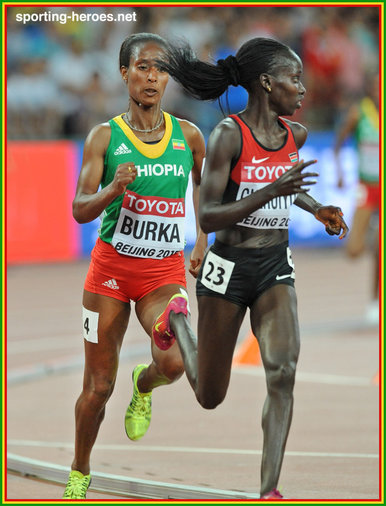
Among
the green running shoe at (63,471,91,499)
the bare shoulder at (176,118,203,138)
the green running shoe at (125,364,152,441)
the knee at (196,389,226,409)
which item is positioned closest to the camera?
the knee at (196,389,226,409)

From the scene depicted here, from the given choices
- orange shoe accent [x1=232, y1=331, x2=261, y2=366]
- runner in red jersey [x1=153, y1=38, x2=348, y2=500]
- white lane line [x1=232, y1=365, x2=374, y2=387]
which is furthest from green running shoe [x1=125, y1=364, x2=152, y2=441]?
orange shoe accent [x1=232, y1=331, x2=261, y2=366]

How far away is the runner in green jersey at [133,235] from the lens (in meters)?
6.30

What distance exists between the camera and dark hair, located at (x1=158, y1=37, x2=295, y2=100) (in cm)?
574

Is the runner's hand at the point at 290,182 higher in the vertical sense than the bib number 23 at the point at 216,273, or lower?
higher

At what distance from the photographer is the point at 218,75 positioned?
5.95 m

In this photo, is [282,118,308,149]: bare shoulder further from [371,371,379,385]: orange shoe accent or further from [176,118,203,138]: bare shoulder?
[371,371,379,385]: orange shoe accent

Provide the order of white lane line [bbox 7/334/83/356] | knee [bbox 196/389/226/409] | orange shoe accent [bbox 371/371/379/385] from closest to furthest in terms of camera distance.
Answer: knee [bbox 196/389/226/409] < orange shoe accent [bbox 371/371/379/385] < white lane line [bbox 7/334/83/356]

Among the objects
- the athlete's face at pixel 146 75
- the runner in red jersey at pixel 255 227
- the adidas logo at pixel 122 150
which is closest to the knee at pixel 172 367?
the runner in red jersey at pixel 255 227

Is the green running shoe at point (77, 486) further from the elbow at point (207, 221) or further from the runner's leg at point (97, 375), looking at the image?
the elbow at point (207, 221)

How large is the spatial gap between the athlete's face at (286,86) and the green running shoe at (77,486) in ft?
7.77

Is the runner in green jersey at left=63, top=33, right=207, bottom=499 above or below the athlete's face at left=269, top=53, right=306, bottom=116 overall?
below

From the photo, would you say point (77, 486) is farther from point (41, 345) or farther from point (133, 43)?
A: point (41, 345)

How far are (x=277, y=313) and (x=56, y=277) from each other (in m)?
13.0

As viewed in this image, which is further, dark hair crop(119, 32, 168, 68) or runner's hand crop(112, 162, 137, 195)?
dark hair crop(119, 32, 168, 68)
